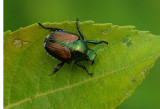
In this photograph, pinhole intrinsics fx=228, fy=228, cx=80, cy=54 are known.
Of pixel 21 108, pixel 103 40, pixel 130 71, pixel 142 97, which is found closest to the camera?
pixel 21 108

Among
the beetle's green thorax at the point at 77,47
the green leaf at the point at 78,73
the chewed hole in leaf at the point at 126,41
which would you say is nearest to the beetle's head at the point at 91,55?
the green leaf at the point at 78,73

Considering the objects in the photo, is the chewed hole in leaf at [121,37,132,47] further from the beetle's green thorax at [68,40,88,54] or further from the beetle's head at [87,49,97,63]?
the beetle's green thorax at [68,40,88,54]

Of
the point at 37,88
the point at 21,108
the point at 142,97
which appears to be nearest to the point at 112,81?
the point at 37,88

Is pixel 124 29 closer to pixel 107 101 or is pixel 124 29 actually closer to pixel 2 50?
pixel 107 101

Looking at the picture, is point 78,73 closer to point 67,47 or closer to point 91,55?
point 91,55

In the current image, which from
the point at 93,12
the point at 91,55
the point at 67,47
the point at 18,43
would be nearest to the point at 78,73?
the point at 91,55

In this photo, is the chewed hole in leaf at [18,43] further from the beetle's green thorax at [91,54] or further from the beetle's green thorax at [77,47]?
the beetle's green thorax at [77,47]

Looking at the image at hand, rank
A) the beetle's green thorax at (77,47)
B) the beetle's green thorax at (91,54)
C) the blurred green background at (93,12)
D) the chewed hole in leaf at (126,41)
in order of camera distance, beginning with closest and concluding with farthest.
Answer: the chewed hole in leaf at (126,41) < the beetle's green thorax at (91,54) < the beetle's green thorax at (77,47) < the blurred green background at (93,12)
